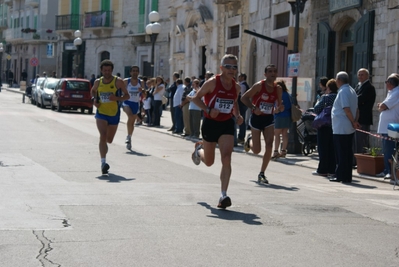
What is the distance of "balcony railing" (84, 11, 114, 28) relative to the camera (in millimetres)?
56656

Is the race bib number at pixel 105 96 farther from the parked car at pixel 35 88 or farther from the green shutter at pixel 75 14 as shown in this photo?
the green shutter at pixel 75 14

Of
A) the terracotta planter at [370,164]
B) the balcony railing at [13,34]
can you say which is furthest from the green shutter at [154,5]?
the terracotta planter at [370,164]

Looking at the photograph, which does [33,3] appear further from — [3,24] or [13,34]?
[3,24]

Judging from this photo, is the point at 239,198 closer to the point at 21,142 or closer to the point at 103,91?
the point at 103,91

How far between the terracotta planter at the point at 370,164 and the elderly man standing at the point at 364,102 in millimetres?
813

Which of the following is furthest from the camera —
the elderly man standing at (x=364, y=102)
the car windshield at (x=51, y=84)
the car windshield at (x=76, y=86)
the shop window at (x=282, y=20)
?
the car windshield at (x=51, y=84)

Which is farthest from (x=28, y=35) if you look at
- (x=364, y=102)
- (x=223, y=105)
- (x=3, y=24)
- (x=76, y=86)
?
(x=223, y=105)

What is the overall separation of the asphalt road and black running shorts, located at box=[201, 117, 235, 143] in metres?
0.79

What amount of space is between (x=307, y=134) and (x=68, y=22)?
152ft

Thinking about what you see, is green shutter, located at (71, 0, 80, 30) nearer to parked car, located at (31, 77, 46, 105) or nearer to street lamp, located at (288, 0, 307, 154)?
parked car, located at (31, 77, 46, 105)

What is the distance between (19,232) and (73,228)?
549mm

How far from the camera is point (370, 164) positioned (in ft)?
50.2

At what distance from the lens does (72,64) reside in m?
67.2

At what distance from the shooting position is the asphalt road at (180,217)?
714 cm
